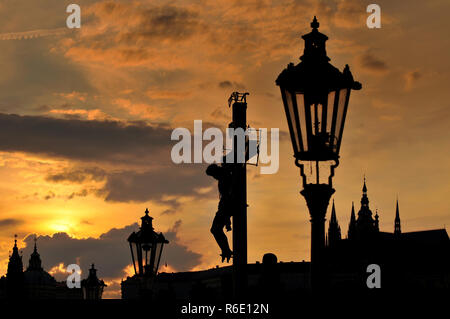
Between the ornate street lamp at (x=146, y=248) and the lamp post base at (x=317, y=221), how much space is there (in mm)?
10328

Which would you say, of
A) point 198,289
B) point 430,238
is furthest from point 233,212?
point 430,238

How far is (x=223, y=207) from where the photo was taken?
1266 centimetres

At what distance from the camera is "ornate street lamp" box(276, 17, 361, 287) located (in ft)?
27.7

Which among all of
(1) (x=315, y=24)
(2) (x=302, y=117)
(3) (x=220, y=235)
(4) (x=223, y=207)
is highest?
(1) (x=315, y=24)

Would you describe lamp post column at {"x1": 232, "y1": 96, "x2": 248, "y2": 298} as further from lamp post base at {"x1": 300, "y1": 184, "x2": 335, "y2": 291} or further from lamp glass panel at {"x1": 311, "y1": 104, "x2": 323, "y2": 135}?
lamp glass panel at {"x1": 311, "y1": 104, "x2": 323, "y2": 135}

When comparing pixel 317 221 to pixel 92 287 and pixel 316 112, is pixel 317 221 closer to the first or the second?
pixel 316 112

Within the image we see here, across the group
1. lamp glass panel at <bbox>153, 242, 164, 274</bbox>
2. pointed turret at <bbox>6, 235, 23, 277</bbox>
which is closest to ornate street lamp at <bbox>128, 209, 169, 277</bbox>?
lamp glass panel at <bbox>153, 242, 164, 274</bbox>

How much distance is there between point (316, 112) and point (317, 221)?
3.42ft

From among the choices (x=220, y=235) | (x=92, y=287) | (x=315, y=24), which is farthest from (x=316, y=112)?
(x=92, y=287)
